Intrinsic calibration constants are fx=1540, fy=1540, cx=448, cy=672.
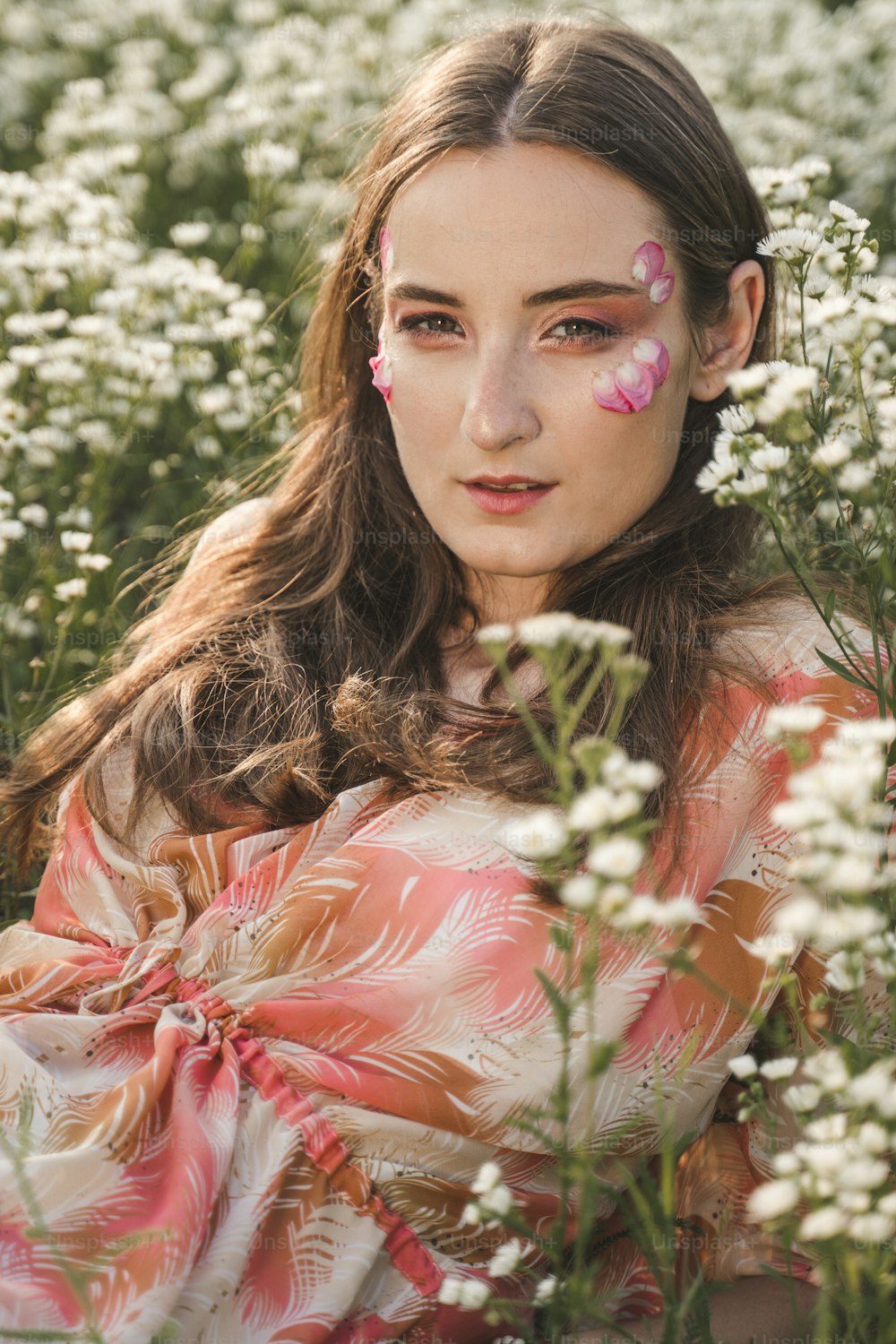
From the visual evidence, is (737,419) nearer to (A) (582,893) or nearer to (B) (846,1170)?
(A) (582,893)

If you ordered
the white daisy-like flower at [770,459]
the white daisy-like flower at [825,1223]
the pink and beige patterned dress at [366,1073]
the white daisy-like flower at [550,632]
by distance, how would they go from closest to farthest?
the white daisy-like flower at [825,1223] < the white daisy-like flower at [550,632] < the white daisy-like flower at [770,459] < the pink and beige patterned dress at [366,1073]

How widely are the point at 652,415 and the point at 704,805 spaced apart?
512 millimetres

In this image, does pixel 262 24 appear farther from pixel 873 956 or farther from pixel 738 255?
pixel 873 956

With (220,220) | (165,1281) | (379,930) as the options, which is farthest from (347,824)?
(220,220)

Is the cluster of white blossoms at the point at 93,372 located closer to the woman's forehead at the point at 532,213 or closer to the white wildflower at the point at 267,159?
the white wildflower at the point at 267,159

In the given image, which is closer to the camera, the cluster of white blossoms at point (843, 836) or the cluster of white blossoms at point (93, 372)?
the cluster of white blossoms at point (843, 836)

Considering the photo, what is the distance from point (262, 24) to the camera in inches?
224

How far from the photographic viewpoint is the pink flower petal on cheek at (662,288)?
1.97 m

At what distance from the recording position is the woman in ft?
5.59

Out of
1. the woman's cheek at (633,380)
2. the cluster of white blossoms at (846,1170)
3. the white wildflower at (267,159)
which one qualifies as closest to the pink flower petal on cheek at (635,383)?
the woman's cheek at (633,380)

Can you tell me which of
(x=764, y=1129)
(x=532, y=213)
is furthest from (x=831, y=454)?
(x=764, y=1129)

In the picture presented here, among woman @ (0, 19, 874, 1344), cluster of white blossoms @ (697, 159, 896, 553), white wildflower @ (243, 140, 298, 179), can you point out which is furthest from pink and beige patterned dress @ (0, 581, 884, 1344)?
white wildflower @ (243, 140, 298, 179)

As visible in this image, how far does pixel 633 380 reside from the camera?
1.93 meters

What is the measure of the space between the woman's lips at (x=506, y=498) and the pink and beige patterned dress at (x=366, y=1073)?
336 mm
